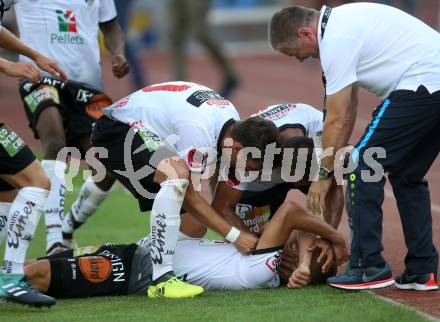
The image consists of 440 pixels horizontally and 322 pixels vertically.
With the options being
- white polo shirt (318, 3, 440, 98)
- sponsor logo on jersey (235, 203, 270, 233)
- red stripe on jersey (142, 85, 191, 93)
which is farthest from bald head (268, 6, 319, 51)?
sponsor logo on jersey (235, 203, 270, 233)

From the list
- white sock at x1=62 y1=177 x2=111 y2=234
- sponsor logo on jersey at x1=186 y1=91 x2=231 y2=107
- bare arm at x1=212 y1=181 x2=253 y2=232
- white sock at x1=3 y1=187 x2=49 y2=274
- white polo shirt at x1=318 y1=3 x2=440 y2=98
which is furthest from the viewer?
white sock at x1=62 y1=177 x2=111 y2=234

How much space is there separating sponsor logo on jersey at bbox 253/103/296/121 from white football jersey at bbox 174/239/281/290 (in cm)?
109

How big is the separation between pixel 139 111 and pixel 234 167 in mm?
842

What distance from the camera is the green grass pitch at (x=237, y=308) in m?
6.28

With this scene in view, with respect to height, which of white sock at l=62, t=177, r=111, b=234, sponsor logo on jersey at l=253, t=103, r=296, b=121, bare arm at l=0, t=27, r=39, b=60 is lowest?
white sock at l=62, t=177, r=111, b=234

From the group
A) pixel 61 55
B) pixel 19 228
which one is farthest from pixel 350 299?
pixel 61 55

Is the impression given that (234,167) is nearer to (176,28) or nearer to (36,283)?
(36,283)

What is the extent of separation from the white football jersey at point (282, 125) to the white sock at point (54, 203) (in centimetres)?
182

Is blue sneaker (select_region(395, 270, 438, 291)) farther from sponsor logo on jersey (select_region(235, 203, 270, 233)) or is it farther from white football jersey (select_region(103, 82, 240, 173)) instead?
white football jersey (select_region(103, 82, 240, 173))

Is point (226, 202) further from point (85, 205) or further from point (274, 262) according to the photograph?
point (85, 205)

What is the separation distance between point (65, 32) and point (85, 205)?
5.02ft

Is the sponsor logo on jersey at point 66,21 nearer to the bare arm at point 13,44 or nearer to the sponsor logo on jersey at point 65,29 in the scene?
the sponsor logo on jersey at point 65,29

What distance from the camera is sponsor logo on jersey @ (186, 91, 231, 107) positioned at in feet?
24.1

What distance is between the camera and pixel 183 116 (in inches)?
285
